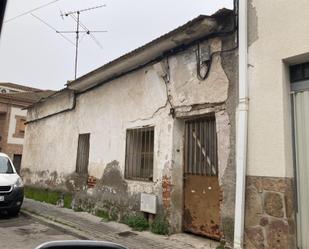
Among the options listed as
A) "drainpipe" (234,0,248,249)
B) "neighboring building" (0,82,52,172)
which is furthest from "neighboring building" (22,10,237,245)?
"neighboring building" (0,82,52,172)

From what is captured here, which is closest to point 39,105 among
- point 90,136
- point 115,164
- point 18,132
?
point 90,136

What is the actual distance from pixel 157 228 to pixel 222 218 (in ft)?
5.15

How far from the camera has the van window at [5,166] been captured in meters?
9.48

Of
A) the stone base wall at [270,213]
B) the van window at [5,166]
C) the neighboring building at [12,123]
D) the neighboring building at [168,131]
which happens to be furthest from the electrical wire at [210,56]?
the neighboring building at [12,123]

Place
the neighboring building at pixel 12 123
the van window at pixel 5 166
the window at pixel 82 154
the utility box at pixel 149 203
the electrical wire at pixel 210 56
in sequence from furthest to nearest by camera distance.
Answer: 1. the neighboring building at pixel 12 123
2. the window at pixel 82 154
3. the van window at pixel 5 166
4. the utility box at pixel 149 203
5. the electrical wire at pixel 210 56

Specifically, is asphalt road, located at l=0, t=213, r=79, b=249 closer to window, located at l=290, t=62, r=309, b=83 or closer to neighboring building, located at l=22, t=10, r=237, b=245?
neighboring building, located at l=22, t=10, r=237, b=245

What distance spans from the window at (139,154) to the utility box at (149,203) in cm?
43

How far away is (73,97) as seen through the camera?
11.0m

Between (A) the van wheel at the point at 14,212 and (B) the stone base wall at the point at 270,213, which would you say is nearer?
(B) the stone base wall at the point at 270,213

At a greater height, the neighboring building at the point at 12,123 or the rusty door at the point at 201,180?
the neighboring building at the point at 12,123

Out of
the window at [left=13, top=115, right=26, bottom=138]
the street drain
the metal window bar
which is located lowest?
the street drain

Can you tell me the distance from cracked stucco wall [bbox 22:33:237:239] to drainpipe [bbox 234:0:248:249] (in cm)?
26

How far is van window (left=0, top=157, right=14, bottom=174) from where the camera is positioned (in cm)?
948

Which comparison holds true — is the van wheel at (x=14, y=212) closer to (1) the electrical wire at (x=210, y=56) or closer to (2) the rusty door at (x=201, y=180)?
(2) the rusty door at (x=201, y=180)
